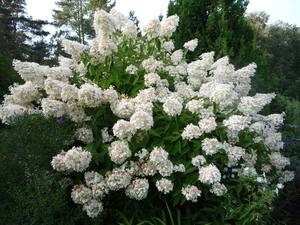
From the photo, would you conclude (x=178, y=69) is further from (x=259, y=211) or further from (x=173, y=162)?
(x=259, y=211)

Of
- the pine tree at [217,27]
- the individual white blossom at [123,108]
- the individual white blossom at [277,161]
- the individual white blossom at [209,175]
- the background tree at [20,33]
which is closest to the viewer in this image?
the individual white blossom at [209,175]

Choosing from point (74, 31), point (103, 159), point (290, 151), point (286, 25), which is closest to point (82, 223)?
point (103, 159)

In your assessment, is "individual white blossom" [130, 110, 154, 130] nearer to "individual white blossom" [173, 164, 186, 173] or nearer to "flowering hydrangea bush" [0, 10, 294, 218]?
"flowering hydrangea bush" [0, 10, 294, 218]

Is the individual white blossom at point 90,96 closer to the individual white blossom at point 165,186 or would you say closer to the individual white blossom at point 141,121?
the individual white blossom at point 141,121

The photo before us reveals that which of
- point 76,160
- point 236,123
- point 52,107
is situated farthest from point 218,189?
point 52,107

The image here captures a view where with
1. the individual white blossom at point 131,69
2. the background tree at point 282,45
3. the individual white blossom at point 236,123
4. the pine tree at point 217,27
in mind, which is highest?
the background tree at point 282,45

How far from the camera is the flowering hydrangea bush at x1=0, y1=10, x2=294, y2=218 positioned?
4531 millimetres

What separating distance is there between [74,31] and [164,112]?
35.2 meters

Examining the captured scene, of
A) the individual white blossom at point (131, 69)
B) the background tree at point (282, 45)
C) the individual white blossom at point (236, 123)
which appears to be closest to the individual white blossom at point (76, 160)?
the individual white blossom at point (131, 69)

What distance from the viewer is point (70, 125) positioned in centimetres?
505

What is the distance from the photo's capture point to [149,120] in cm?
455

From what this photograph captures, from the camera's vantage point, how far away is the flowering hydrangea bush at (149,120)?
453 centimetres

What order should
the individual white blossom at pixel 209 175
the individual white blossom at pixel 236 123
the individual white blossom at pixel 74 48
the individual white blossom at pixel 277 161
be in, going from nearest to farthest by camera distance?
the individual white blossom at pixel 209 175 → the individual white blossom at pixel 236 123 → the individual white blossom at pixel 277 161 → the individual white blossom at pixel 74 48

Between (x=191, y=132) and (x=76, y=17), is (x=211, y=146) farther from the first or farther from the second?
(x=76, y=17)
